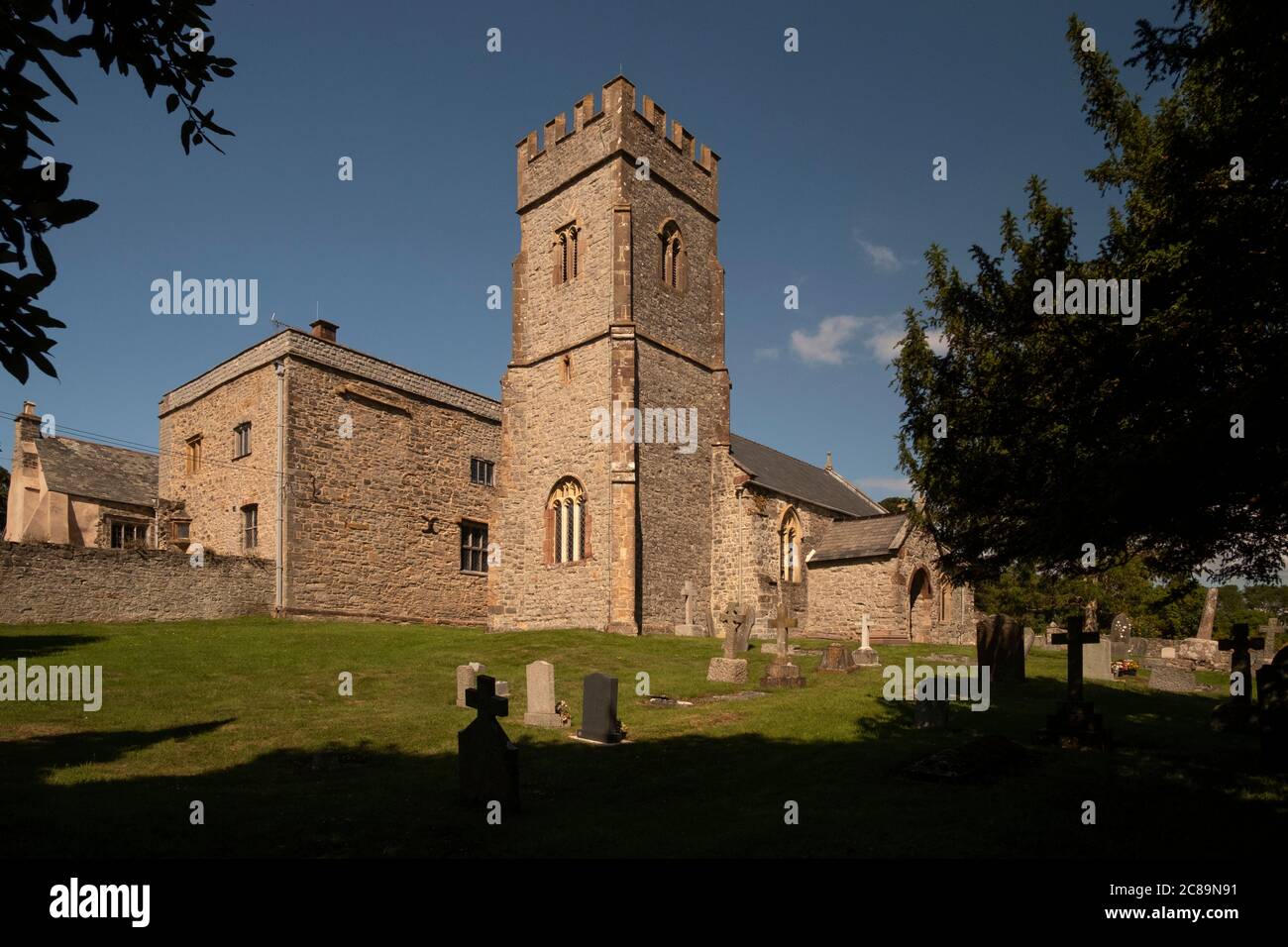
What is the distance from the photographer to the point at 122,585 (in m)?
22.6

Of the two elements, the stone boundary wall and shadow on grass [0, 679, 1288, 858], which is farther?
the stone boundary wall

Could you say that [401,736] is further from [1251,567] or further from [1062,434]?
[1251,567]

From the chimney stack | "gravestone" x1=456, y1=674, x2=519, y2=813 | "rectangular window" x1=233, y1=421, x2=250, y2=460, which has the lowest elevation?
"gravestone" x1=456, y1=674, x2=519, y2=813

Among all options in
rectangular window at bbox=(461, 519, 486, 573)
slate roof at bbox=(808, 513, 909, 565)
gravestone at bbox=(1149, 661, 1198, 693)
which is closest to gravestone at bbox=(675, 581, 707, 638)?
slate roof at bbox=(808, 513, 909, 565)

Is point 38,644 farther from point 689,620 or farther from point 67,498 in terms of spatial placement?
point 689,620

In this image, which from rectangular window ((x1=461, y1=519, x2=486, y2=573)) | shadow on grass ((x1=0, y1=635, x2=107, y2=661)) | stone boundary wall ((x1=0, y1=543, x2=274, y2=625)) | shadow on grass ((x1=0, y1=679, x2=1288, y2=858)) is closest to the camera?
shadow on grass ((x1=0, y1=679, x2=1288, y2=858))

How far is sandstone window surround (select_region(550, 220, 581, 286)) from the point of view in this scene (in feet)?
92.4

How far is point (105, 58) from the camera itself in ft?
14.4

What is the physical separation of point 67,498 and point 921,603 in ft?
104

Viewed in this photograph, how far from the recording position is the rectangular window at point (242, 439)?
1059 inches

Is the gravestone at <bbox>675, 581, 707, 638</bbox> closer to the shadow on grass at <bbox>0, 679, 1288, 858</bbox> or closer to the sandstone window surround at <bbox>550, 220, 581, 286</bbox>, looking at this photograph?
the sandstone window surround at <bbox>550, 220, 581, 286</bbox>

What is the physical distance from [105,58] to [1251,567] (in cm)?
1148

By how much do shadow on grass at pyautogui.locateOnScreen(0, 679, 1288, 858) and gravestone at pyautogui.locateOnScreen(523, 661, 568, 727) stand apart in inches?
45.5
